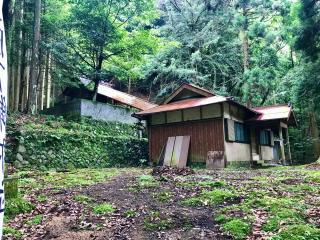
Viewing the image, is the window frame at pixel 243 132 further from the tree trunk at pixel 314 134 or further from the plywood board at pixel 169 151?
the tree trunk at pixel 314 134

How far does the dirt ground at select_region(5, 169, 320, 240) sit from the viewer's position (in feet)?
18.5

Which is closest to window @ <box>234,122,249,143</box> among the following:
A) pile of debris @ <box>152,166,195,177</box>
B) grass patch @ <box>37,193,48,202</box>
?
pile of debris @ <box>152,166,195,177</box>

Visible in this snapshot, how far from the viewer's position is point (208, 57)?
2912 centimetres

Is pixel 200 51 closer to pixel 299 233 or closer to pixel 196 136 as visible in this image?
pixel 196 136

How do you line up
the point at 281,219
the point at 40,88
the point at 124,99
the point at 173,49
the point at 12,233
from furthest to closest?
the point at 173,49, the point at 124,99, the point at 40,88, the point at 281,219, the point at 12,233

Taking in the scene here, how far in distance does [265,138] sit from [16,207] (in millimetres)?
19831

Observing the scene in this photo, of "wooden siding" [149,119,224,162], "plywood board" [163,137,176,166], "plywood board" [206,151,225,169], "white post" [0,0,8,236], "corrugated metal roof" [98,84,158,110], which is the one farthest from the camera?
"corrugated metal roof" [98,84,158,110]

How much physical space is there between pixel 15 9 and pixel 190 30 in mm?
16156

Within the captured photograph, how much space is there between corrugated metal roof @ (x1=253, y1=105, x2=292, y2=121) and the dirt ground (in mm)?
10544

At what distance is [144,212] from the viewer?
22.1 ft

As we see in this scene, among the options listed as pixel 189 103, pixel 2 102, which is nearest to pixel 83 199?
pixel 2 102

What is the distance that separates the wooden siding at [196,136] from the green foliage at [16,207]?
1183cm

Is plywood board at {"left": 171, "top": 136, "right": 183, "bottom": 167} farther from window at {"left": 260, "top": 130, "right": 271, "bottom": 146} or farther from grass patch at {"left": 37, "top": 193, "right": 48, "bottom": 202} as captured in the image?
grass patch at {"left": 37, "top": 193, "right": 48, "bottom": 202}

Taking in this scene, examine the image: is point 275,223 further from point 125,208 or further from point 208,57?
point 208,57
